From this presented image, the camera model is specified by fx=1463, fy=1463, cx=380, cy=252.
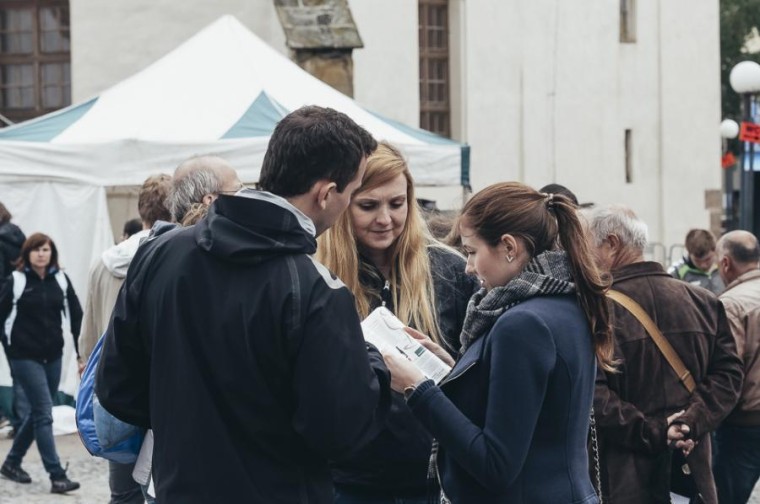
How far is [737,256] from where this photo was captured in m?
7.53

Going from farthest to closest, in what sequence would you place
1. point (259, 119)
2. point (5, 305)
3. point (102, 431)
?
point (259, 119)
point (5, 305)
point (102, 431)

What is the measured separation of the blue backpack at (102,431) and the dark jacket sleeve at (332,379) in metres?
1.26

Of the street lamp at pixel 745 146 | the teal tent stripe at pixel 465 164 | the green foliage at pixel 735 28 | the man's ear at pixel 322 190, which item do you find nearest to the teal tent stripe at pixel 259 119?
the teal tent stripe at pixel 465 164

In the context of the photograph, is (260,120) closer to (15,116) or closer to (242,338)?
(242,338)

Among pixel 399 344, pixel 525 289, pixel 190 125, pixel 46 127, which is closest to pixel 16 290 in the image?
pixel 190 125

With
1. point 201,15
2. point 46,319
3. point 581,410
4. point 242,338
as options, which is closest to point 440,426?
point 581,410

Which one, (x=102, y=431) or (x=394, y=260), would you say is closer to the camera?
(x=102, y=431)

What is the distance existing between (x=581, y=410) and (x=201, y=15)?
20714 mm

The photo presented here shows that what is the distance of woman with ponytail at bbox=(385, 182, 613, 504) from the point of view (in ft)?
11.9

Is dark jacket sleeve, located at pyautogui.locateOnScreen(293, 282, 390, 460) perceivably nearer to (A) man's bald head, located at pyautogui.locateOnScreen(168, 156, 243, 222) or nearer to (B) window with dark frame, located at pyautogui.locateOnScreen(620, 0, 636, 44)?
(A) man's bald head, located at pyautogui.locateOnScreen(168, 156, 243, 222)

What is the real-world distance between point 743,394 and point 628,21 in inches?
892

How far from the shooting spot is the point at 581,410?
12.4ft

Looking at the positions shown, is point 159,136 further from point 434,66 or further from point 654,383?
point 434,66

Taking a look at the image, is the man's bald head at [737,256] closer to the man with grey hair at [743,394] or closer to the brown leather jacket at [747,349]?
the man with grey hair at [743,394]
